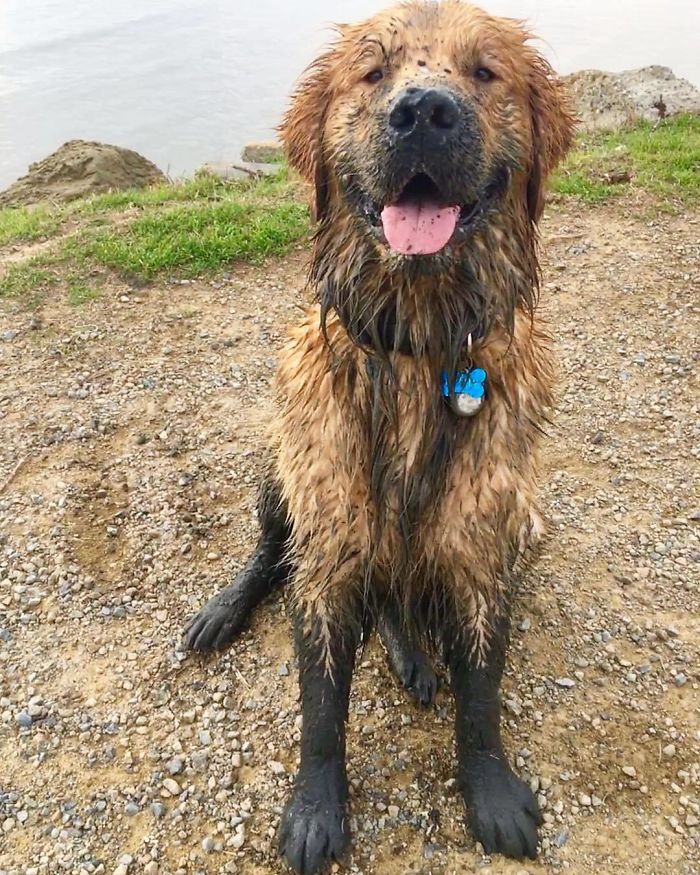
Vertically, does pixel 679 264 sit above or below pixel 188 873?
above

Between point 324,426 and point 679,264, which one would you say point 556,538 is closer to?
point 324,426

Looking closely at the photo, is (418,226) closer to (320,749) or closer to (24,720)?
(320,749)

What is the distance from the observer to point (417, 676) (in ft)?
11.4

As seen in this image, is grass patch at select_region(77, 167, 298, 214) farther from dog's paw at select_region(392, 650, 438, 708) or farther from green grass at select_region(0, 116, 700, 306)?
dog's paw at select_region(392, 650, 438, 708)

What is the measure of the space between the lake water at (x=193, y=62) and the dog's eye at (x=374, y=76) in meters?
10.4

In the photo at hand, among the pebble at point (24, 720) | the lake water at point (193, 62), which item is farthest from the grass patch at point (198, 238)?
the lake water at point (193, 62)

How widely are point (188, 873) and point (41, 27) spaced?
24.0m

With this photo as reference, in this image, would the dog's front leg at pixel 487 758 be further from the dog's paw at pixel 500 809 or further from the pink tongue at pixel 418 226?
the pink tongue at pixel 418 226

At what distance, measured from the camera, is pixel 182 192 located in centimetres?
803

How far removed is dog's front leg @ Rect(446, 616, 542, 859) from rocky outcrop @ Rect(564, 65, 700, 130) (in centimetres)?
767

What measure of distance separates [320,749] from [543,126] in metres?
2.29

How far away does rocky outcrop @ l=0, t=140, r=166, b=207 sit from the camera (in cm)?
916

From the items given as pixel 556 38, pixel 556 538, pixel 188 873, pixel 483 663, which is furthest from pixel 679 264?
pixel 556 38

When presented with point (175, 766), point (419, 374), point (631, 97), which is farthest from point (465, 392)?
point (631, 97)
